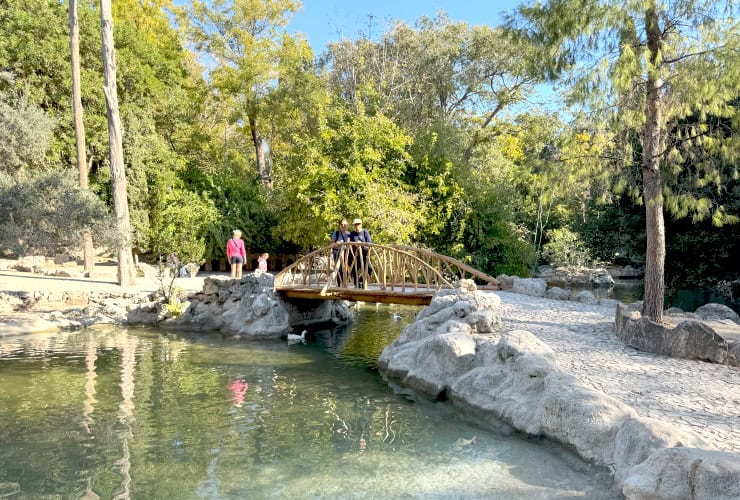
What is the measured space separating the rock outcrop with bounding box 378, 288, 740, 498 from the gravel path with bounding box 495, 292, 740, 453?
402 mm

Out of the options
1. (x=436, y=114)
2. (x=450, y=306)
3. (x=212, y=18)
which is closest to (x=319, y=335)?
(x=450, y=306)

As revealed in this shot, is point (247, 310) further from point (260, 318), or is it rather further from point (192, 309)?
point (192, 309)

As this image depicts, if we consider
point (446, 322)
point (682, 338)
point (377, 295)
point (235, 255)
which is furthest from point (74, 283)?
point (682, 338)

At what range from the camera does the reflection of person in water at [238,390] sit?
8.30 metres

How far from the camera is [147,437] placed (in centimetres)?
678

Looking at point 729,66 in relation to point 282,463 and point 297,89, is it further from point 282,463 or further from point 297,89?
point 297,89

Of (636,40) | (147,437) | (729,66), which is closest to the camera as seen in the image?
(147,437)

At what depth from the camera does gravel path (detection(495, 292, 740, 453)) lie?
225 inches

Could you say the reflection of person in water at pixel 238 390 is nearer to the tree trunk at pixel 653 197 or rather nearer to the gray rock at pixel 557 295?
the tree trunk at pixel 653 197

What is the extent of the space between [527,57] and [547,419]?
546 cm

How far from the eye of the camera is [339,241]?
13.1 m

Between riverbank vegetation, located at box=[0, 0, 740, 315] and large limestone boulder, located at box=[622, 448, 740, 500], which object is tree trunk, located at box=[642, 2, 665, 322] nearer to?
riverbank vegetation, located at box=[0, 0, 740, 315]

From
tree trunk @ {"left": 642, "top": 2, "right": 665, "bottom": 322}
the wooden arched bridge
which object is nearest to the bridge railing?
the wooden arched bridge

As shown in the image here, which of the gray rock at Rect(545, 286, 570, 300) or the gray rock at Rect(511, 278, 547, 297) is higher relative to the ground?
the gray rock at Rect(511, 278, 547, 297)
